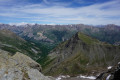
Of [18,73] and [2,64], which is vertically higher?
[2,64]

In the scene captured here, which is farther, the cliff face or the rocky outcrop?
the rocky outcrop

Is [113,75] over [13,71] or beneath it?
beneath

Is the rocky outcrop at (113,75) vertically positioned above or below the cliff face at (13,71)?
below

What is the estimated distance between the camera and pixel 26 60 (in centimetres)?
3828

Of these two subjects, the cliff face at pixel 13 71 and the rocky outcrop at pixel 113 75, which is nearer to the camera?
the cliff face at pixel 13 71

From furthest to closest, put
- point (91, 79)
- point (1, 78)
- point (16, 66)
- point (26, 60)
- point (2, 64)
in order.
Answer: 1. point (91, 79)
2. point (26, 60)
3. point (16, 66)
4. point (2, 64)
5. point (1, 78)

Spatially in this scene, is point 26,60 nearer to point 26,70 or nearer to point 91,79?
point 26,70

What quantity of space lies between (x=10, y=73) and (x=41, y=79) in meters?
6.72

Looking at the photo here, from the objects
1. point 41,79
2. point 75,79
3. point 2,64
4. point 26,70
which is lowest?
point 75,79

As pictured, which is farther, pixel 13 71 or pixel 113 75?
pixel 113 75

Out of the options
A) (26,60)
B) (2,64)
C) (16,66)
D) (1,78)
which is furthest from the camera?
(26,60)

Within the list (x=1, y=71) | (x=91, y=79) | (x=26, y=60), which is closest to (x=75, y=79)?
(x=91, y=79)

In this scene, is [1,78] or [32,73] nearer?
[1,78]

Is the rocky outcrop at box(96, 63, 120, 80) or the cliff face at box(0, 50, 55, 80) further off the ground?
the cliff face at box(0, 50, 55, 80)
